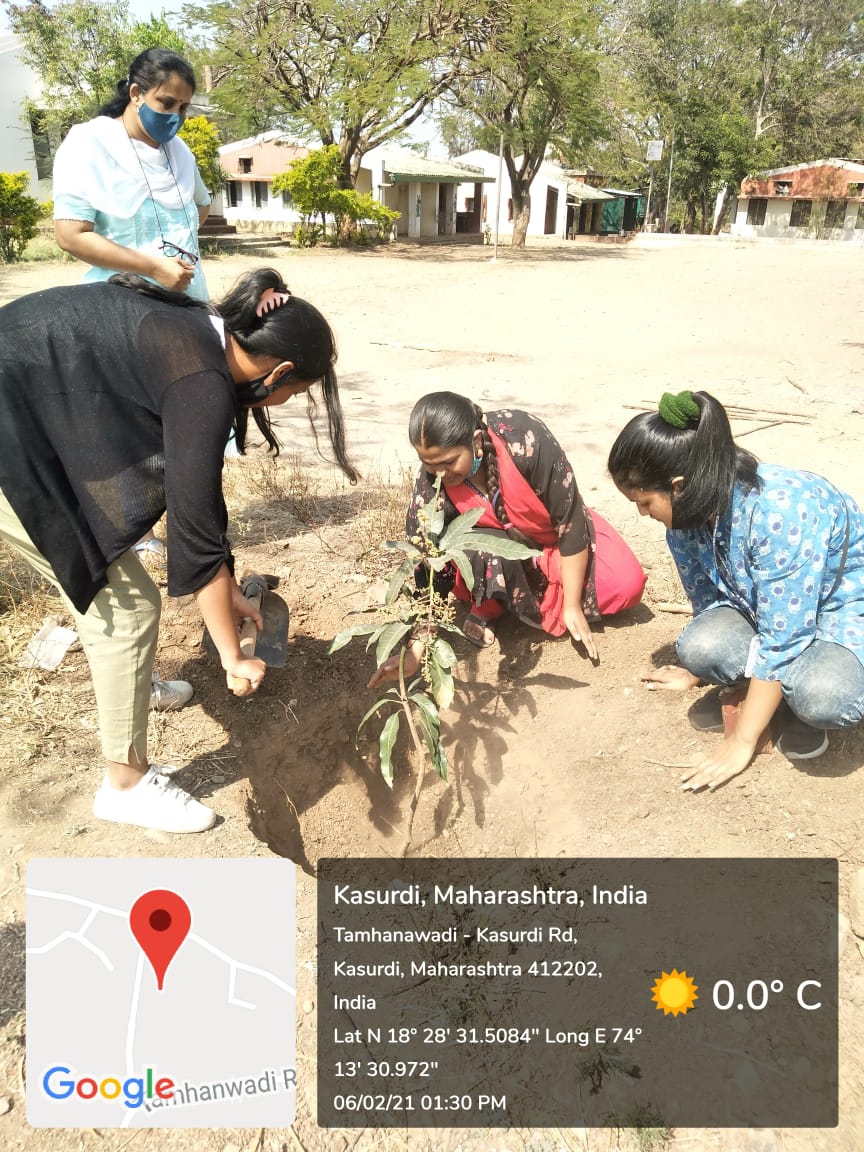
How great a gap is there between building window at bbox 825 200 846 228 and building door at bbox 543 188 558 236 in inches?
368

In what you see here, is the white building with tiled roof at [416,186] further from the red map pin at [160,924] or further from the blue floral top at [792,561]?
the red map pin at [160,924]

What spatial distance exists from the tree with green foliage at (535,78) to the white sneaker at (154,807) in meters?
17.8

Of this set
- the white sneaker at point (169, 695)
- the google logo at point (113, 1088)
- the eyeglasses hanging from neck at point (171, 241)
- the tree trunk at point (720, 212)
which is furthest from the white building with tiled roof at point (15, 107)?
the tree trunk at point (720, 212)

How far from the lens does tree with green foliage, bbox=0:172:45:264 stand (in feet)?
45.6

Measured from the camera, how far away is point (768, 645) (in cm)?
203

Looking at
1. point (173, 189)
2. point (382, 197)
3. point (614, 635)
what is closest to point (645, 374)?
point (614, 635)

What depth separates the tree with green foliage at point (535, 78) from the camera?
16.4 metres

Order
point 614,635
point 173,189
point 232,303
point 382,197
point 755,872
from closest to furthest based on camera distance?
point 232,303, point 755,872, point 173,189, point 614,635, point 382,197

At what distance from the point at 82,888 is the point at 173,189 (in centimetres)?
195

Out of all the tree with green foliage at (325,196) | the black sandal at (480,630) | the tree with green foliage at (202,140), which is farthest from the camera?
the tree with green foliage at (325,196)

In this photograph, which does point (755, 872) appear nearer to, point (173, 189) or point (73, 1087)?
point (73, 1087)

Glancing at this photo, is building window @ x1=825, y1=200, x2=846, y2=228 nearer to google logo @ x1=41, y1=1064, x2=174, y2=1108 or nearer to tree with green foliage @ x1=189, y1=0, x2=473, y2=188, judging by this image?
tree with green foliage @ x1=189, y1=0, x2=473, y2=188

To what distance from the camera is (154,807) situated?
2.03 m

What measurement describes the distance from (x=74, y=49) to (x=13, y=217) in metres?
7.13
